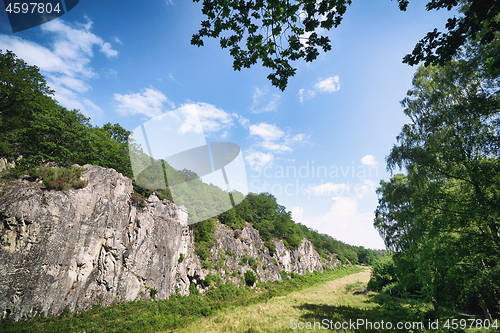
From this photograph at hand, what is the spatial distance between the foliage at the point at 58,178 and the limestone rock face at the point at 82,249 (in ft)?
1.58

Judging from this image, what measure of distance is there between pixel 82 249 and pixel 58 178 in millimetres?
5445

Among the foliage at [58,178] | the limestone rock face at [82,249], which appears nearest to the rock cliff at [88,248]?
the limestone rock face at [82,249]

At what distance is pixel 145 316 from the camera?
39.5 feet

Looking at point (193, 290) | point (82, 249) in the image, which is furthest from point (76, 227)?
point (193, 290)

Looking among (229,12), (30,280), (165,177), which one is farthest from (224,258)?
(229,12)

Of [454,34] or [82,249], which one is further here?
[82,249]

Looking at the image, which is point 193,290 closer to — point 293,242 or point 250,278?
point 250,278

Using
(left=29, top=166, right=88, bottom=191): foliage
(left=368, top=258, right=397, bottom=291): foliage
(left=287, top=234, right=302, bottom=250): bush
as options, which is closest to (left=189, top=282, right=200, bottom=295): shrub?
(left=29, top=166, right=88, bottom=191): foliage

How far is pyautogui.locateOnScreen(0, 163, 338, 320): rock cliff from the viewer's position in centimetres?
969

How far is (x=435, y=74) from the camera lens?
29.5 ft

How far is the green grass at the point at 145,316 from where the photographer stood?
29.9ft

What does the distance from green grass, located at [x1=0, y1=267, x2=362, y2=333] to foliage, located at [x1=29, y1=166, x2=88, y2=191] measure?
24.7ft

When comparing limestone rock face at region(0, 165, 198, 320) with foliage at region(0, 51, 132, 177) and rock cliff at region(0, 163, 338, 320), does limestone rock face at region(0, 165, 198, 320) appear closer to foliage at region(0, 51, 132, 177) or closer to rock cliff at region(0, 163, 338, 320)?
rock cliff at region(0, 163, 338, 320)

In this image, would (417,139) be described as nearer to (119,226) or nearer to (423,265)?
(423,265)
